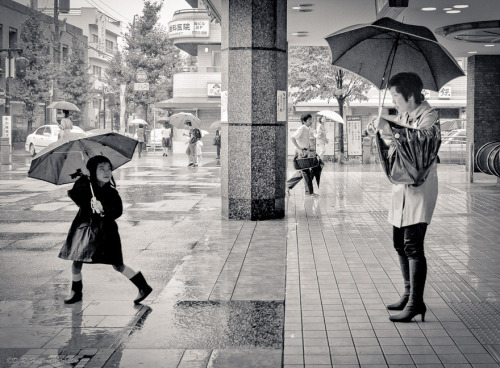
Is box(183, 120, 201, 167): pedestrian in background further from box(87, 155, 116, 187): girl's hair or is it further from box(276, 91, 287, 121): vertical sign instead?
box(87, 155, 116, 187): girl's hair

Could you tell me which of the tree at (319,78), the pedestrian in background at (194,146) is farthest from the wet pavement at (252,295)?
the tree at (319,78)

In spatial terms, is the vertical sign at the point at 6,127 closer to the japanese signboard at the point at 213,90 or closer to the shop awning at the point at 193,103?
the shop awning at the point at 193,103

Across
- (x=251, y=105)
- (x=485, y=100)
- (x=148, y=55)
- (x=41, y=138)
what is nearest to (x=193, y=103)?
(x=41, y=138)

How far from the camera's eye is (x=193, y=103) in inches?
1897

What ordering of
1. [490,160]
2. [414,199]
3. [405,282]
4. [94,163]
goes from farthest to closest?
[490,160], [94,163], [405,282], [414,199]

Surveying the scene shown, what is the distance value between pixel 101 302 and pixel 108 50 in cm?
9531

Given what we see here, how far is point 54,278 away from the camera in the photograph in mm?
8258

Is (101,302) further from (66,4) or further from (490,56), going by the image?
(66,4)

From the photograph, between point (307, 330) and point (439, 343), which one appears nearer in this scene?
point (439, 343)

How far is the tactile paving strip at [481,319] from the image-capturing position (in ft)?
19.0

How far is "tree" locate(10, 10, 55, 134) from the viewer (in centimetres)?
5288

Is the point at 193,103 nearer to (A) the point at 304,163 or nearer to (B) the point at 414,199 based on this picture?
(A) the point at 304,163

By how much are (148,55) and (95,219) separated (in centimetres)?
5251

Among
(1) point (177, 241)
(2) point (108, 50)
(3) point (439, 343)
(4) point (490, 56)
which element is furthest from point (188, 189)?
(2) point (108, 50)
